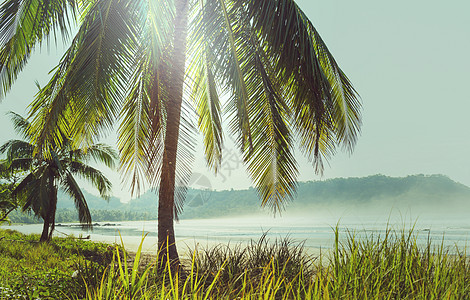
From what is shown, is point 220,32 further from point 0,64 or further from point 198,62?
point 0,64

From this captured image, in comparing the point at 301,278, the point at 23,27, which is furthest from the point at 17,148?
the point at 301,278

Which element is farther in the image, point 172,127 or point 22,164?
point 22,164

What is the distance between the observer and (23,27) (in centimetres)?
700

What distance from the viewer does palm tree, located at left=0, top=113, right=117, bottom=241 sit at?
53.8ft

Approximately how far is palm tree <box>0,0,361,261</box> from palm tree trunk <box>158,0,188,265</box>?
21mm

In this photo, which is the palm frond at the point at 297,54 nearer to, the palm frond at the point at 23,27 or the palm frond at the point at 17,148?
A: the palm frond at the point at 23,27

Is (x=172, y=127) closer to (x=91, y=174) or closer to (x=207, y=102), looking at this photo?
(x=207, y=102)

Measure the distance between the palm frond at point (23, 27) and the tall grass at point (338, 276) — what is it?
4.59 m

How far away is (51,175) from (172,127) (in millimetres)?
11860

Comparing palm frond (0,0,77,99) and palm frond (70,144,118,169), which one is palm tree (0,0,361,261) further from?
palm frond (70,144,118,169)

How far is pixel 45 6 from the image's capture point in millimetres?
6945

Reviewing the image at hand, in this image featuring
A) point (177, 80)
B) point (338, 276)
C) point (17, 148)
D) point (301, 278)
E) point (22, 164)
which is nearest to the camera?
point (338, 276)

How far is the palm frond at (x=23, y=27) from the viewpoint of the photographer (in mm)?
6871

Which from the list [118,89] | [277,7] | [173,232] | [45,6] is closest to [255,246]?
[173,232]
